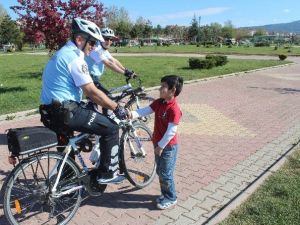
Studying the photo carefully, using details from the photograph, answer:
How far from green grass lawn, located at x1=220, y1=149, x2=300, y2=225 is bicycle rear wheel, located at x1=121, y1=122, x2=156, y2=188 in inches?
51.4

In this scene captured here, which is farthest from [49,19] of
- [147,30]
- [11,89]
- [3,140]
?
[147,30]

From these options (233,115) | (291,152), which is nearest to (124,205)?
(291,152)

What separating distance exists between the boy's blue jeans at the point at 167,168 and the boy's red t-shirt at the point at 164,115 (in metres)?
0.10

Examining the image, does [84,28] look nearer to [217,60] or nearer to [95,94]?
[95,94]

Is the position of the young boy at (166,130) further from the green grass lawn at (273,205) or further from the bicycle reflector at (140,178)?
the green grass lawn at (273,205)

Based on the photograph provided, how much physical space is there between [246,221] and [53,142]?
2174mm

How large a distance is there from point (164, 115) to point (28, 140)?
1.46 meters

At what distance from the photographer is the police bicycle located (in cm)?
368

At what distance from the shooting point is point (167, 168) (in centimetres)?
438

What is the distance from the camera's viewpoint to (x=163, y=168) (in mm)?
4391

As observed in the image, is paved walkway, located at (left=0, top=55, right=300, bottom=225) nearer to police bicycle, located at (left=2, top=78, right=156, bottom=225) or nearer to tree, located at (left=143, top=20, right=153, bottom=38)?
police bicycle, located at (left=2, top=78, right=156, bottom=225)

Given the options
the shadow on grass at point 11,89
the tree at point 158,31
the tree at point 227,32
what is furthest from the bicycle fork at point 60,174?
the tree at point 227,32

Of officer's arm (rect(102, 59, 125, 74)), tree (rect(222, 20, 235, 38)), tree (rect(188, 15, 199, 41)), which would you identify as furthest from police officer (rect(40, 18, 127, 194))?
tree (rect(222, 20, 235, 38))

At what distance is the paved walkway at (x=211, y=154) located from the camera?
172 inches
